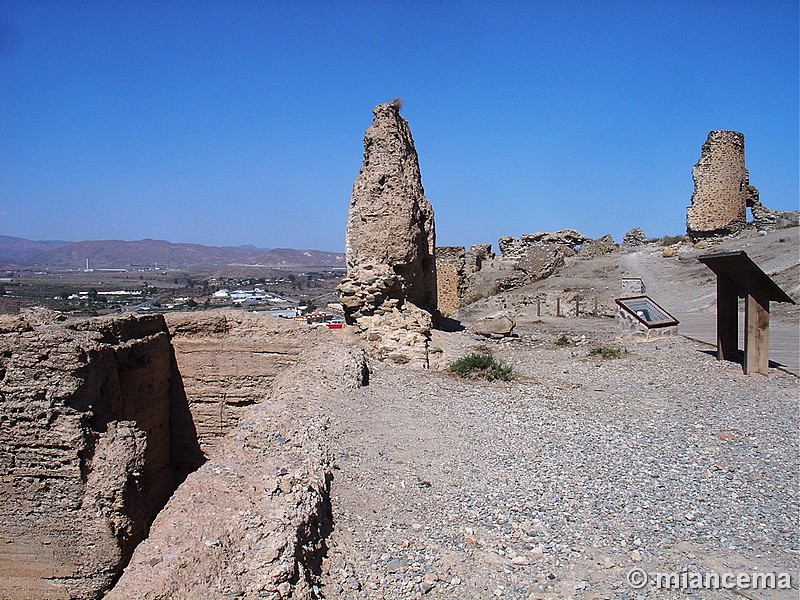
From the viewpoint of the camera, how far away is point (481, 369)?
941 cm

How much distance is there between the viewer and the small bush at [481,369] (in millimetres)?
9219

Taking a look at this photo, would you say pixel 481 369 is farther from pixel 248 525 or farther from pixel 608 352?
pixel 248 525

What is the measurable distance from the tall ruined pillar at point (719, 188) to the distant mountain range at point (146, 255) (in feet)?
350

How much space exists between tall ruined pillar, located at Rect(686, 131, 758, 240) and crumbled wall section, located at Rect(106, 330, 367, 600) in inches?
1063

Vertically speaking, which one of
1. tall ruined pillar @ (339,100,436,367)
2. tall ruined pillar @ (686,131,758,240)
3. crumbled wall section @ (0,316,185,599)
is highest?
tall ruined pillar @ (686,131,758,240)

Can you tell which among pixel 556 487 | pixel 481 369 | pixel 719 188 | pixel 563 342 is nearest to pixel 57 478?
pixel 556 487

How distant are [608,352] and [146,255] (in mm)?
147491

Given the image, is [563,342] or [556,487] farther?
[563,342]

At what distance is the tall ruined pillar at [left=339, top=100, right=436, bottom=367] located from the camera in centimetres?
1165

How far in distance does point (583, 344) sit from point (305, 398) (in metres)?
8.49

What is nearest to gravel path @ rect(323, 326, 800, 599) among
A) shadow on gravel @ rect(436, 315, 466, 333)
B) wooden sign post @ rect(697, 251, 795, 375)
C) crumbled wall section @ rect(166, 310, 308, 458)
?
wooden sign post @ rect(697, 251, 795, 375)

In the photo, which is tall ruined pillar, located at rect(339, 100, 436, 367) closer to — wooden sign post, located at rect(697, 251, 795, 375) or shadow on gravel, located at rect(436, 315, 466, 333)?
shadow on gravel, located at rect(436, 315, 466, 333)

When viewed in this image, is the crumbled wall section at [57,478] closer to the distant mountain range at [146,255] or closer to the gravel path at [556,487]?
the gravel path at [556,487]

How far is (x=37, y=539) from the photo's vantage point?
567 cm
